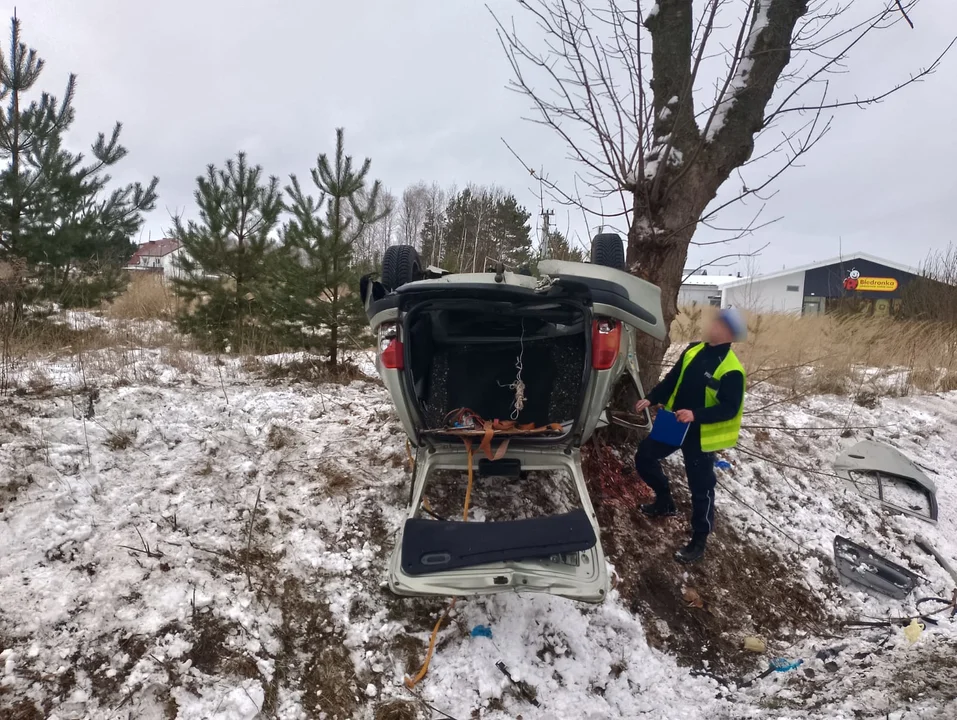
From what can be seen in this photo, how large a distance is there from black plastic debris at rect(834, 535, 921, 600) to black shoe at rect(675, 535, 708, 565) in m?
1.16

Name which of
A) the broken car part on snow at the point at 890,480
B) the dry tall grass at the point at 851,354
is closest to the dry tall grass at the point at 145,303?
the dry tall grass at the point at 851,354

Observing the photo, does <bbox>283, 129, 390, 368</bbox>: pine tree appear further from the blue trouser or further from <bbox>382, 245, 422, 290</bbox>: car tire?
the blue trouser

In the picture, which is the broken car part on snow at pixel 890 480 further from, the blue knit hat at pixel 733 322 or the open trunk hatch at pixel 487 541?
the open trunk hatch at pixel 487 541

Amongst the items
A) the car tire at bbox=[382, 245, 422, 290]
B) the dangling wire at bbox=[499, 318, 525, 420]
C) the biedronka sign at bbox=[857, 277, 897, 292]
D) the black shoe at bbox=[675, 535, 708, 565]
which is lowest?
the black shoe at bbox=[675, 535, 708, 565]

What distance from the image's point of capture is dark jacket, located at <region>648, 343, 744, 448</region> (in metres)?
3.36

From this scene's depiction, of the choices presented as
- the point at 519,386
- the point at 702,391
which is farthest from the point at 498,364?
the point at 702,391

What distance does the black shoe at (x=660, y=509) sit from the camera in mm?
3975

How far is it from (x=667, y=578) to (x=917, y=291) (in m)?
13.7

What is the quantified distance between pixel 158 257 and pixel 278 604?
28.8ft

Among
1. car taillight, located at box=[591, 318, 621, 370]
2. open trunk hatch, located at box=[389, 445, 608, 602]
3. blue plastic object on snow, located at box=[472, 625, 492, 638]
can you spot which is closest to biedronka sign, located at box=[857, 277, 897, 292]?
car taillight, located at box=[591, 318, 621, 370]

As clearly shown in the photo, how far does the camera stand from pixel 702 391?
3539mm

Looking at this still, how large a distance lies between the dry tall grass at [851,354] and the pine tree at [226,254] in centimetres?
588

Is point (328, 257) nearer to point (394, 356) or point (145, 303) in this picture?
point (394, 356)

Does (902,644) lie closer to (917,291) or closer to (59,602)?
(59,602)
